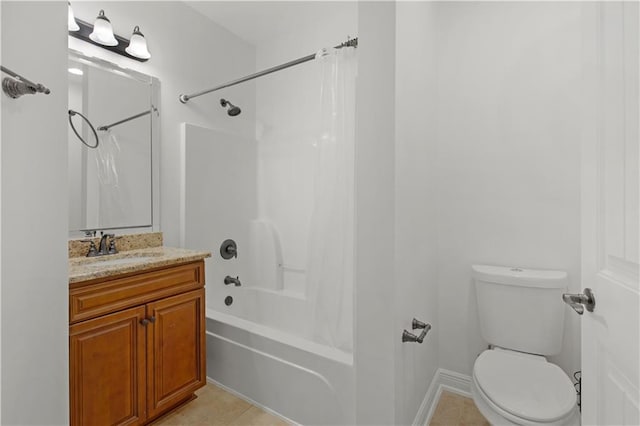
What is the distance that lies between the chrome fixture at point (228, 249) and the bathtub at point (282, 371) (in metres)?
0.55

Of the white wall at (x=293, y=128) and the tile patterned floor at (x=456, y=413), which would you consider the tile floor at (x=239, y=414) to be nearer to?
the tile patterned floor at (x=456, y=413)

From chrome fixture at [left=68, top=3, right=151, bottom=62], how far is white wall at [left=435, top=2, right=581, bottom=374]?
1.91 metres

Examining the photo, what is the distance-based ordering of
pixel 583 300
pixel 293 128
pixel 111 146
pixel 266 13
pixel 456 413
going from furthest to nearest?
pixel 293 128, pixel 266 13, pixel 111 146, pixel 456 413, pixel 583 300

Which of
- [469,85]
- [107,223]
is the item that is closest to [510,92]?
[469,85]

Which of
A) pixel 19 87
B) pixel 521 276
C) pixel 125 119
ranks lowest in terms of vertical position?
pixel 521 276

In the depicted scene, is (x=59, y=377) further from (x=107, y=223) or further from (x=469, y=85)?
(x=469, y=85)

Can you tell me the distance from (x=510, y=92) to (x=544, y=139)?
0.33 metres

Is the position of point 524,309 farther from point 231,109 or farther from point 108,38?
point 108,38

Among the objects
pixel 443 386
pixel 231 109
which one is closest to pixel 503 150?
pixel 443 386

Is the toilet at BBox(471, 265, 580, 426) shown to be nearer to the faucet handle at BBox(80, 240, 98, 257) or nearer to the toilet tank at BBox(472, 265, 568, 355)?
the toilet tank at BBox(472, 265, 568, 355)

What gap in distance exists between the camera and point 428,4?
1709 mm

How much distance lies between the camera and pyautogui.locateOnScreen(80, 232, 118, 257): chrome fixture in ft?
5.72

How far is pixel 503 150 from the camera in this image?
178 cm

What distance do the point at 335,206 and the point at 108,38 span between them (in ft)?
5.42
